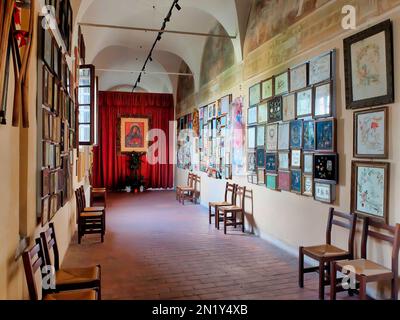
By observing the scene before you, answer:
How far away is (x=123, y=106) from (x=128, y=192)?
10.9 ft

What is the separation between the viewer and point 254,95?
571cm

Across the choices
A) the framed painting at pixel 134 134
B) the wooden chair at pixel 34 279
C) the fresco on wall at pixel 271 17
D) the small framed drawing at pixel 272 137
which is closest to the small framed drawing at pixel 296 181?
the small framed drawing at pixel 272 137

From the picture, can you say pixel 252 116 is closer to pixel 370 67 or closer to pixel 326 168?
pixel 326 168

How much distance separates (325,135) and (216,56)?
4536 mm

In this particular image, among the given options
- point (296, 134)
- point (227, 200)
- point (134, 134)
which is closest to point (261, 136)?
point (296, 134)

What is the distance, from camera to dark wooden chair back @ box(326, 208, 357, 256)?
3.38 meters

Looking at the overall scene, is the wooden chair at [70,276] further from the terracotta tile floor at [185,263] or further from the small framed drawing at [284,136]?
the small framed drawing at [284,136]

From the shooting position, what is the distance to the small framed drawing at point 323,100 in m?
3.82

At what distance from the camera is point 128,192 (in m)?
11.9

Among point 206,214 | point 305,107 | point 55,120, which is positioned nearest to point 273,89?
point 305,107

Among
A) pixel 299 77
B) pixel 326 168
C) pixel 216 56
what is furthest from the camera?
pixel 216 56

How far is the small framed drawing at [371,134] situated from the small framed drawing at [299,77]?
103cm

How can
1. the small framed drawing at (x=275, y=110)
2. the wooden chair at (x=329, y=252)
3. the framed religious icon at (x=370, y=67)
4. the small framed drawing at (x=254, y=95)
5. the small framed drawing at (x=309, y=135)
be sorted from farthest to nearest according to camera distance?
1. the small framed drawing at (x=254, y=95)
2. the small framed drawing at (x=275, y=110)
3. the small framed drawing at (x=309, y=135)
4. the wooden chair at (x=329, y=252)
5. the framed religious icon at (x=370, y=67)

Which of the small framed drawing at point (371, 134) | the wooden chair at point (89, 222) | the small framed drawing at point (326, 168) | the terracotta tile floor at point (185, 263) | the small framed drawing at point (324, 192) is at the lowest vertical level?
the terracotta tile floor at point (185, 263)
